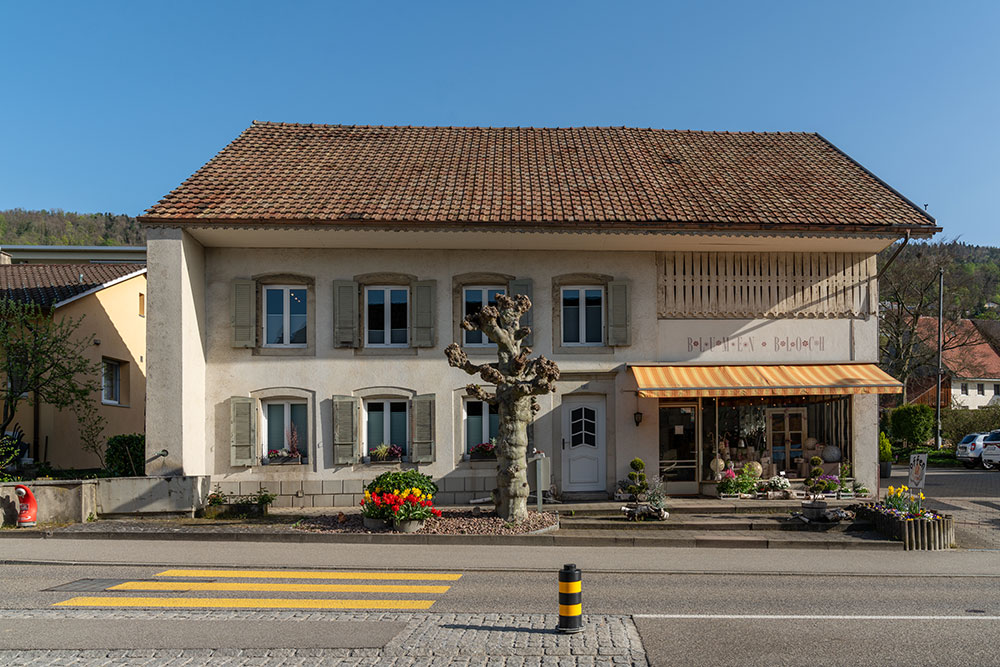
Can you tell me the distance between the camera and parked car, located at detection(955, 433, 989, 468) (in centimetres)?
3634

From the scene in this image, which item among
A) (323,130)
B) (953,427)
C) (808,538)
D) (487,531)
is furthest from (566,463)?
(953,427)

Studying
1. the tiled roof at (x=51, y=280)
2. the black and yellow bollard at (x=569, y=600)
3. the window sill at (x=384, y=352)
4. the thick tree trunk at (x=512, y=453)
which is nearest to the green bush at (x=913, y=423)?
the window sill at (x=384, y=352)

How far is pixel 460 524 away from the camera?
1619 centimetres

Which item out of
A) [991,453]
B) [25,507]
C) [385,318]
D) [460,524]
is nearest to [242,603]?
[460,524]

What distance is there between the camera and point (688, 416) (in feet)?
66.3

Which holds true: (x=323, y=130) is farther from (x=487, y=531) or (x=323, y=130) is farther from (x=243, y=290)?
(x=487, y=531)

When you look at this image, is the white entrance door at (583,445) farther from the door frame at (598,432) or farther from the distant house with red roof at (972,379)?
the distant house with red roof at (972,379)

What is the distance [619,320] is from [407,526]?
279 inches

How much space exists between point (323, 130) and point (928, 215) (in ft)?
51.4

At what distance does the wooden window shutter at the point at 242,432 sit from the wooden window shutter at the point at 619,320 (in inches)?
329

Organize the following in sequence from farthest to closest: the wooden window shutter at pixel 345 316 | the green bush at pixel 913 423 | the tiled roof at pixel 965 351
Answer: the tiled roof at pixel 965 351
the green bush at pixel 913 423
the wooden window shutter at pixel 345 316

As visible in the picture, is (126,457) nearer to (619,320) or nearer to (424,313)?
(424,313)

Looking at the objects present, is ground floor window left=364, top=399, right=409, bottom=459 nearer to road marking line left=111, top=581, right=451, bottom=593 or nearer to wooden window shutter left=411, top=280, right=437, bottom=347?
wooden window shutter left=411, top=280, right=437, bottom=347

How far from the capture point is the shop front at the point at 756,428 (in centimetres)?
1955
